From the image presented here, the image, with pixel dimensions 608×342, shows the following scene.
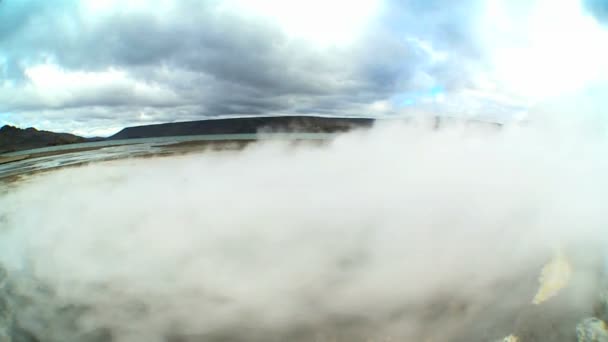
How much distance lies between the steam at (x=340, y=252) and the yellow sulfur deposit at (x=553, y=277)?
12 cm

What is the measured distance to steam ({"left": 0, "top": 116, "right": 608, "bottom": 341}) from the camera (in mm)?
4281

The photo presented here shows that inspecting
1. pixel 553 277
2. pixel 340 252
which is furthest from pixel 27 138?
pixel 553 277

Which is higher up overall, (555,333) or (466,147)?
(466,147)

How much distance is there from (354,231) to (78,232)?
7.31 meters

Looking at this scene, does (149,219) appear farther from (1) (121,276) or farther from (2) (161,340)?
(2) (161,340)

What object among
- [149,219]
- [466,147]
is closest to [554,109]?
[466,147]

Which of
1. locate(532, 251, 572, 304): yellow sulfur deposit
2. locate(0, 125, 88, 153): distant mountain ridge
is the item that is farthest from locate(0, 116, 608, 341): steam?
locate(0, 125, 88, 153): distant mountain ridge

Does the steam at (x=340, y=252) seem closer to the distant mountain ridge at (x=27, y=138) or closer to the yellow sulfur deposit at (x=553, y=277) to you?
the yellow sulfur deposit at (x=553, y=277)

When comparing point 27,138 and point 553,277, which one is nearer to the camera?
point 553,277

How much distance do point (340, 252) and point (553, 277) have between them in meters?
3.35

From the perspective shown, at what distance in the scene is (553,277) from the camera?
424 centimetres

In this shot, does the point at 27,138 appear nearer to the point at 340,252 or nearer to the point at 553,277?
the point at 340,252

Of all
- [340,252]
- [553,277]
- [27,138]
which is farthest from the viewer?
[27,138]

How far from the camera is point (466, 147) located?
9.85m
